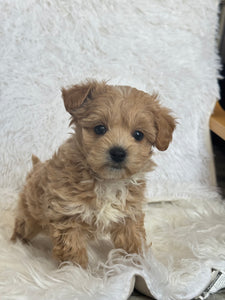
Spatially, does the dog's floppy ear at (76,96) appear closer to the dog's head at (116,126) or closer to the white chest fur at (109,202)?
the dog's head at (116,126)

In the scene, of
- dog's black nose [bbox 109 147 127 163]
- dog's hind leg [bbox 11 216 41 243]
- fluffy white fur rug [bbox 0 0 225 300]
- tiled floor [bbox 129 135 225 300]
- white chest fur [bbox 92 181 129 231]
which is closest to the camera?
dog's black nose [bbox 109 147 127 163]

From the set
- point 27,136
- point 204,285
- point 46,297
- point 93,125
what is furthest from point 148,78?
point 46,297

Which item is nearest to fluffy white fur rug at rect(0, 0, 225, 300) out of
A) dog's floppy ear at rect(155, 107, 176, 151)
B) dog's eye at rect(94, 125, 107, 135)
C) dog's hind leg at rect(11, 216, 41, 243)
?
dog's hind leg at rect(11, 216, 41, 243)

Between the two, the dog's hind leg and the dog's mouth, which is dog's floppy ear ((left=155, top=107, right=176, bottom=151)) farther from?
the dog's hind leg

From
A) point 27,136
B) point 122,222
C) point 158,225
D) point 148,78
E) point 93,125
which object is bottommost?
point 158,225

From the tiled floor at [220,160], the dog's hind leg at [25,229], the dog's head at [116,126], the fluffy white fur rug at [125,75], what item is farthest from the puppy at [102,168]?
the tiled floor at [220,160]

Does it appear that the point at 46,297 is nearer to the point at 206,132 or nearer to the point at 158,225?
the point at 158,225

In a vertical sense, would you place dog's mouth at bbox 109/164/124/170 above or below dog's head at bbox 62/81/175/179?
below
